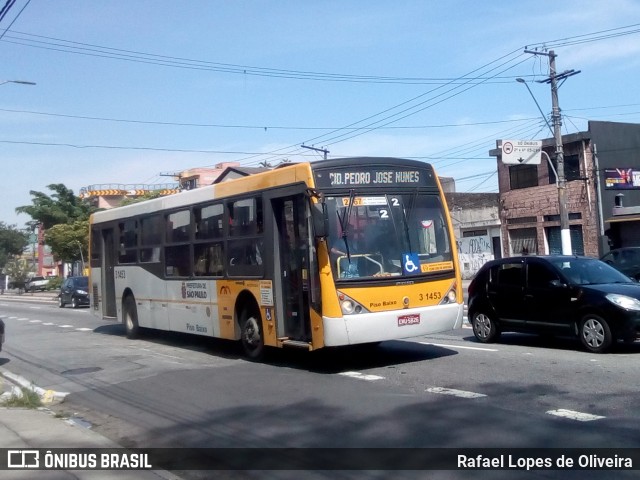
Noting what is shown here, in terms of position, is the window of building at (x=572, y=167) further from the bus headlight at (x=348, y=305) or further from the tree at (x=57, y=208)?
the tree at (x=57, y=208)

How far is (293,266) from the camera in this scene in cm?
1170

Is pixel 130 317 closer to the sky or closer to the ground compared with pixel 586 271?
closer to the ground

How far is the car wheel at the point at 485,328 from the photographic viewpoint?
13828 mm

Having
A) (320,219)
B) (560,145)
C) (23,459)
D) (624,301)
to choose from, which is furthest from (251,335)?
(560,145)

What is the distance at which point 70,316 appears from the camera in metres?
28.7

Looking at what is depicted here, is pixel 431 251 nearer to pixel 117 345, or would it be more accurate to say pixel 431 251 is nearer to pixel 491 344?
pixel 491 344

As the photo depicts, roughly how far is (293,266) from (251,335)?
6.22 feet

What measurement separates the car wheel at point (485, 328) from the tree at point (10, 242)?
3525 inches

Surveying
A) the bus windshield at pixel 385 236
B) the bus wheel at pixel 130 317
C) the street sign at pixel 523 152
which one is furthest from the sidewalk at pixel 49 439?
the street sign at pixel 523 152

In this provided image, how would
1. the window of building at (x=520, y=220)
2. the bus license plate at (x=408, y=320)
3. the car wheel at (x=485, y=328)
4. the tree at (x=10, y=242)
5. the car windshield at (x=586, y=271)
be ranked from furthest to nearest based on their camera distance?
the tree at (x=10, y=242) < the window of building at (x=520, y=220) < the car wheel at (x=485, y=328) < the car windshield at (x=586, y=271) < the bus license plate at (x=408, y=320)

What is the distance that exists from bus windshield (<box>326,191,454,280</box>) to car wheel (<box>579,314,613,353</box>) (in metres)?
2.43

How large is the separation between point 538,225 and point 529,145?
5805 millimetres

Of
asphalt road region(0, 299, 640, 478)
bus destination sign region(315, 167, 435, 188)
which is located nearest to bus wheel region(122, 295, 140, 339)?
asphalt road region(0, 299, 640, 478)

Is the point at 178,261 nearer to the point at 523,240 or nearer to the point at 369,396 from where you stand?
the point at 369,396
